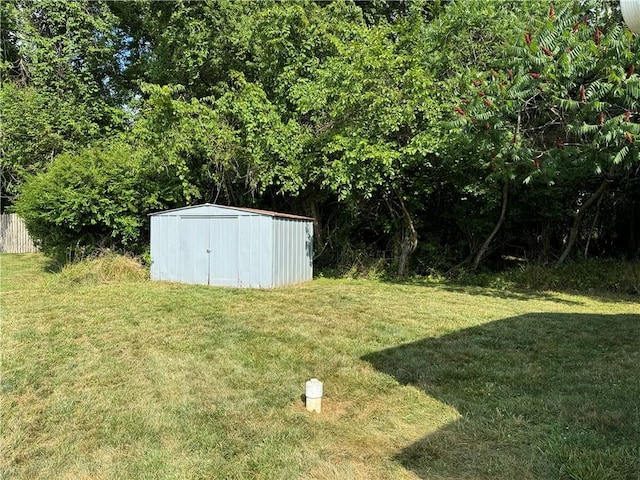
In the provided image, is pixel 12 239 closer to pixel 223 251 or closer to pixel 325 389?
pixel 223 251

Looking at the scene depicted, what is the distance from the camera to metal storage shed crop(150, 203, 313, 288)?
902 centimetres

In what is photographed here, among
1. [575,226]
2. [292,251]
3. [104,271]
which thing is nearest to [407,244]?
[292,251]

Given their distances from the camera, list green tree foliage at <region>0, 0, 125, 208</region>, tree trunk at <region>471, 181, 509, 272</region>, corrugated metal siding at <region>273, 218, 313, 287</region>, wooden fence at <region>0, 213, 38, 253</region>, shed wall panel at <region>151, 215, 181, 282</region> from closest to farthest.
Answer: corrugated metal siding at <region>273, 218, 313, 287</region> → shed wall panel at <region>151, 215, 181, 282</region> → tree trunk at <region>471, 181, 509, 272</region> → green tree foliage at <region>0, 0, 125, 208</region> → wooden fence at <region>0, 213, 38, 253</region>

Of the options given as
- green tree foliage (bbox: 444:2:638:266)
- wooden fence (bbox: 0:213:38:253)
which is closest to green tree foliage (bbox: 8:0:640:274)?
green tree foliage (bbox: 444:2:638:266)

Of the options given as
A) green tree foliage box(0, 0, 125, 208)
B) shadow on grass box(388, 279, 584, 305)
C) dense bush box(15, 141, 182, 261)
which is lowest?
shadow on grass box(388, 279, 584, 305)

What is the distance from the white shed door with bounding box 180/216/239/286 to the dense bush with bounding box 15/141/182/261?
1.85 metres

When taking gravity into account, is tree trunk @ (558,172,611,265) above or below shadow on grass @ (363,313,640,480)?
above

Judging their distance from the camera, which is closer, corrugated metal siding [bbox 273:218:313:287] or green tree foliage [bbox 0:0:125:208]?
corrugated metal siding [bbox 273:218:313:287]

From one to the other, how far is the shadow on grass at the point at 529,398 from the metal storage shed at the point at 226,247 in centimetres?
447

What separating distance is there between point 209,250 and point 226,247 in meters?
0.39

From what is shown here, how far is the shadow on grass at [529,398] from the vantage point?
8.48 ft

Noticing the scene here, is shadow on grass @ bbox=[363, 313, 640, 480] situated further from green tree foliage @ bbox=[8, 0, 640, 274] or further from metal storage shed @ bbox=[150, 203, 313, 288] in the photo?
metal storage shed @ bbox=[150, 203, 313, 288]

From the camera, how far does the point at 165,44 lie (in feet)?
44.3

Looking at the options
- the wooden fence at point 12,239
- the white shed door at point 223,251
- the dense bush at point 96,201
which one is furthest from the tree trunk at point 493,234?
the wooden fence at point 12,239
